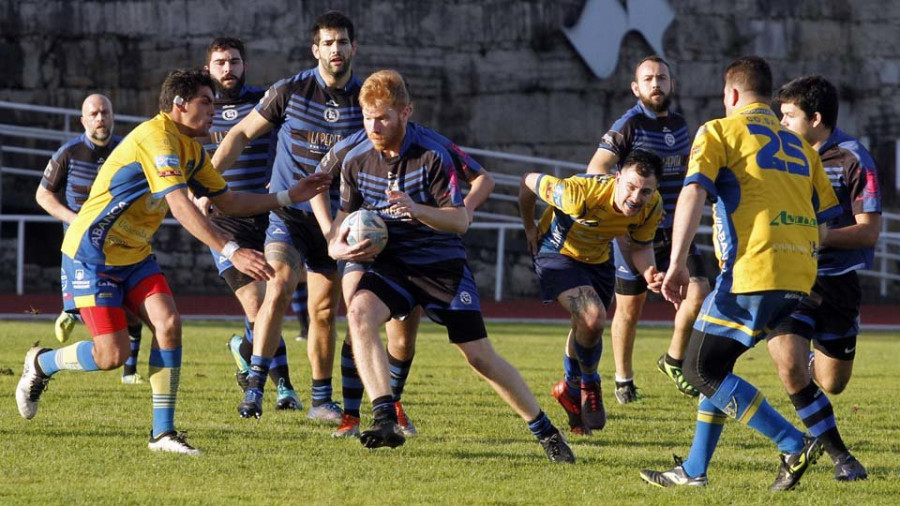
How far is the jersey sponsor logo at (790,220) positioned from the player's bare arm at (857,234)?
95 centimetres

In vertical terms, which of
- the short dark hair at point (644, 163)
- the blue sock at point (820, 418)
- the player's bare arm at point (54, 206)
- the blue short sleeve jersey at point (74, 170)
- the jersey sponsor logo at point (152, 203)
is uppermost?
the short dark hair at point (644, 163)

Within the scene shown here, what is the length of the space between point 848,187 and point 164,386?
352 cm

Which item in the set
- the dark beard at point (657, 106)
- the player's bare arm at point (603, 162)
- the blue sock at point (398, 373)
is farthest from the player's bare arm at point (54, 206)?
the dark beard at point (657, 106)

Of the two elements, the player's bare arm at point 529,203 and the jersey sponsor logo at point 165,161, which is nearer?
the jersey sponsor logo at point 165,161

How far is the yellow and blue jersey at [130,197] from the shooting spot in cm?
696

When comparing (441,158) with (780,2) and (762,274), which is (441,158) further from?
(780,2)

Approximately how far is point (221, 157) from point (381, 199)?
1731mm

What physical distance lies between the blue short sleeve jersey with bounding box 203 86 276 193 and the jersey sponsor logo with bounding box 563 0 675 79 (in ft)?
47.1

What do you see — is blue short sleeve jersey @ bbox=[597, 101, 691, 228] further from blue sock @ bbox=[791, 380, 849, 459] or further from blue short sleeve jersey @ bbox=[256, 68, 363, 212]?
blue sock @ bbox=[791, 380, 849, 459]

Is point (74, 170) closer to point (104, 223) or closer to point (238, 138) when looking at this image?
point (238, 138)

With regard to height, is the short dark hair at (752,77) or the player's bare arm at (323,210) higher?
the short dark hair at (752,77)

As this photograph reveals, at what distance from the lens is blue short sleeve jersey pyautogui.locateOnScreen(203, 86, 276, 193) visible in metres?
9.55

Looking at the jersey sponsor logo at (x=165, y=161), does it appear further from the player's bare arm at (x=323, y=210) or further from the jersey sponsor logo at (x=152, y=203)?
the player's bare arm at (x=323, y=210)

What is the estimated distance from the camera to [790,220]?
6.22 metres
